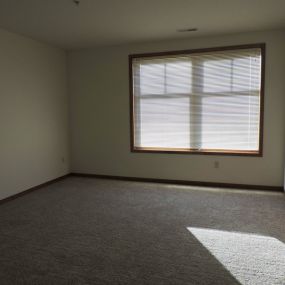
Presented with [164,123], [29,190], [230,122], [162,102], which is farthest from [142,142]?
Answer: [29,190]

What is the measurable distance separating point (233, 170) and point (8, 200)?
11.3ft

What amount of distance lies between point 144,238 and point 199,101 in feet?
8.56

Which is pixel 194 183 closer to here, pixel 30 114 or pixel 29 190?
pixel 29 190

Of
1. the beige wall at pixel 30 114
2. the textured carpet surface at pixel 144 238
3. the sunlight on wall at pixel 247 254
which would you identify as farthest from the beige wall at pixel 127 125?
the sunlight on wall at pixel 247 254

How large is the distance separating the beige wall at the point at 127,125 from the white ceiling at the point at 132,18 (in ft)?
1.23

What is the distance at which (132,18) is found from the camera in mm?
3576

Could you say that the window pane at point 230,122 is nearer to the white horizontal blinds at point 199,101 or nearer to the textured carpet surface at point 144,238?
the white horizontal blinds at point 199,101

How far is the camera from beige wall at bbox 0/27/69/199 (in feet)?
13.2

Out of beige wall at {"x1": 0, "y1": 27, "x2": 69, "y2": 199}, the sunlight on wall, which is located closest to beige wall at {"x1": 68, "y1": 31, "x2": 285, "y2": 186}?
beige wall at {"x1": 0, "y1": 27, "x2": 69, "y2": 199}

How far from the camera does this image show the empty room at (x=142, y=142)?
253 cm

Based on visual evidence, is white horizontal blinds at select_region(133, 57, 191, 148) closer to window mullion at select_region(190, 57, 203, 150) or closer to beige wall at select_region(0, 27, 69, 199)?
window mullion at select_region(190, 57, 203, 150)

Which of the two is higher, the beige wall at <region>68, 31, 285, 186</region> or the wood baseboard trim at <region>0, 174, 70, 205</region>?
the beige wall at <region>68, 31, 285, 186</region>

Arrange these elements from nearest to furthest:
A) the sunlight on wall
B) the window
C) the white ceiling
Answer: the sunlight on wall → the white ceiling → the window

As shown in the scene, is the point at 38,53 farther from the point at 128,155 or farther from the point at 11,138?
the point at 128,155
